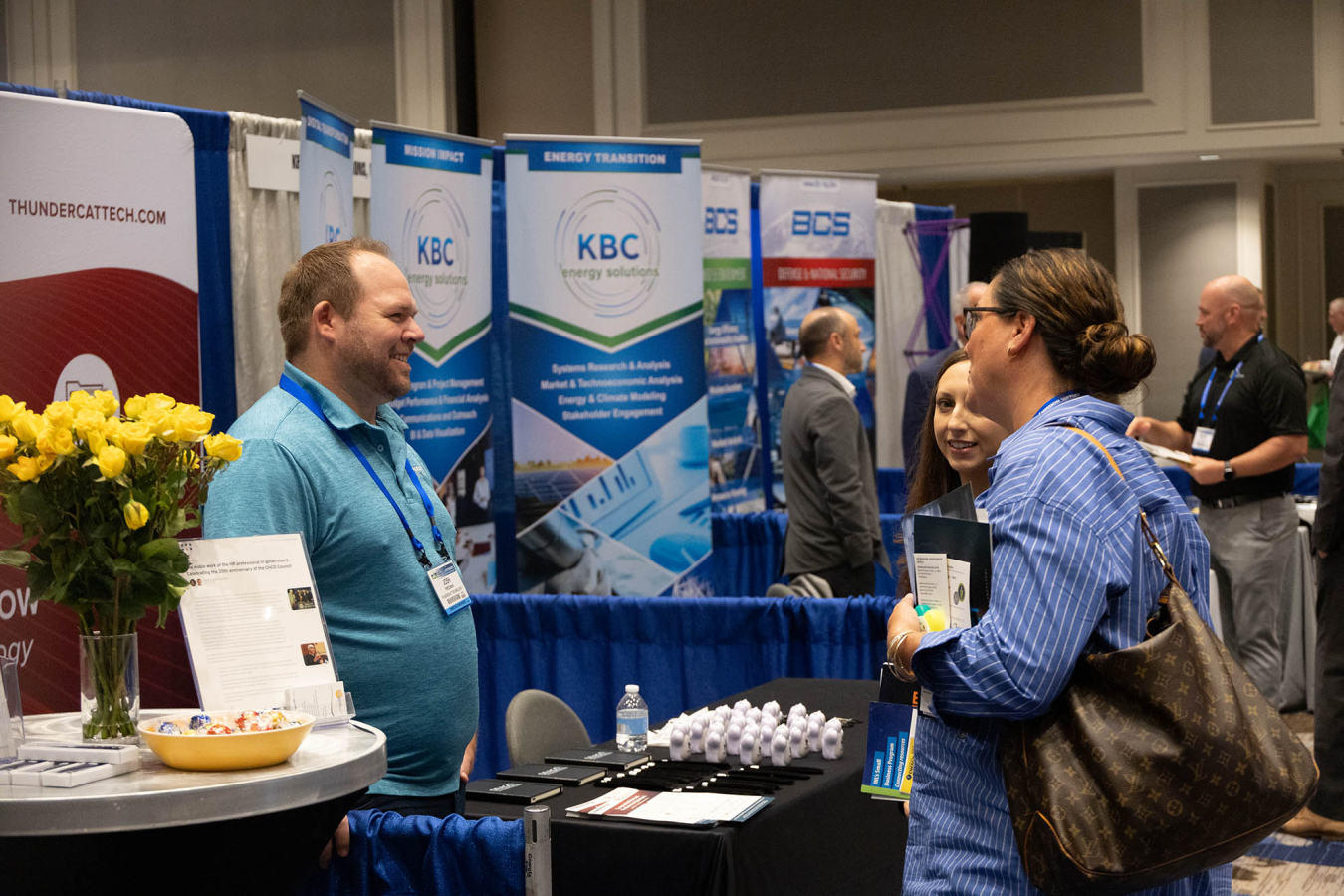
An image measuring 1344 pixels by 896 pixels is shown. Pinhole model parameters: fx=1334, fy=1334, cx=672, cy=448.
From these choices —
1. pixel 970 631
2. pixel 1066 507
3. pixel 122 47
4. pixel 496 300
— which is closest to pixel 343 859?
pixel 970 631

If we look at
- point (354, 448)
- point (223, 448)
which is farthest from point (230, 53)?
point (223, 448)

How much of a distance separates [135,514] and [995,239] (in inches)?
289

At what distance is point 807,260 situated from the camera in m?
6.96

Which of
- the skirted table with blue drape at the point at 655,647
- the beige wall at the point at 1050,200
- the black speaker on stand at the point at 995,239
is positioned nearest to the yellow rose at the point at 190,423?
the skirted table with blue drape at the point at 655,647

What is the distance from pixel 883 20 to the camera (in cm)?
1032

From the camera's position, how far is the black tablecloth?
82.2 inches

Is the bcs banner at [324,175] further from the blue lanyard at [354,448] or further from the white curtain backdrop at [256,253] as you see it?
the blue lanyard at [354,448]

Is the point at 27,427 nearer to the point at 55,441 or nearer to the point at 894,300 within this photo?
the point at 55,441


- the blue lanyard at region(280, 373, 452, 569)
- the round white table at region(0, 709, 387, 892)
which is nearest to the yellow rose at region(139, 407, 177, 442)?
the round white table at region(0, 709, 387, 892)

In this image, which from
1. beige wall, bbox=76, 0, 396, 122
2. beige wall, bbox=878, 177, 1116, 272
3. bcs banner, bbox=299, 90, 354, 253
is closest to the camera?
bcs banner, bbox=299, 90, 354, 253

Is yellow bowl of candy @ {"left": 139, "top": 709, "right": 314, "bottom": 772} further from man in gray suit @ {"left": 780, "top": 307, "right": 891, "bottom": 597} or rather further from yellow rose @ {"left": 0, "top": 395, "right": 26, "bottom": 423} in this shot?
man in gray suit @ {"left": 780, "top": 307, "right": 891, "bottom": 597}

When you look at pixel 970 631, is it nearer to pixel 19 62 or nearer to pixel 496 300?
pixel 496 300

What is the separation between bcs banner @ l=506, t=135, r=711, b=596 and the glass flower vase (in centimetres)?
335

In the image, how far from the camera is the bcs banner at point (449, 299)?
4504mm
